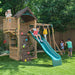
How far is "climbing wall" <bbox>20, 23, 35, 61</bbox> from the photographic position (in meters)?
11.0

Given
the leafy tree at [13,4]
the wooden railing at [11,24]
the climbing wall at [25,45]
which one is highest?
the leafy tree at [13,4]

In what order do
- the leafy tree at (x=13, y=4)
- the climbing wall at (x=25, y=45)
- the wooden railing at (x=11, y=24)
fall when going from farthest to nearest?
the leafy tree at (x=13, y=4)
the climbing wall at (x=25, y=45)
the wooden railing at (x=11, y=24)

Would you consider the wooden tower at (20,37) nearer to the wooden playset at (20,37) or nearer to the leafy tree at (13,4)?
the wooden playset at (20,37)

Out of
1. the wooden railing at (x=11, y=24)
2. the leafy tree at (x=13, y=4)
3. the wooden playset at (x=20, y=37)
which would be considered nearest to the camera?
the wooden railing at (x=11, y=24)

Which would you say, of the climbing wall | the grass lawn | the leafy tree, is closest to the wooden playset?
the climbing wall

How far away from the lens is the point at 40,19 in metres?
16.1

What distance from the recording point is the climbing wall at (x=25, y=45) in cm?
1099

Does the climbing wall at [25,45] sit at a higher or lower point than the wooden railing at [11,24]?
lower

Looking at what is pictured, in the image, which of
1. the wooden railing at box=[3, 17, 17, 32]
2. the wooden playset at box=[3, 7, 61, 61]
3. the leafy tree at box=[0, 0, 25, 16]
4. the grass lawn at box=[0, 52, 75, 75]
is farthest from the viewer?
the leafy tree at box=[0, 0, 25, 16]

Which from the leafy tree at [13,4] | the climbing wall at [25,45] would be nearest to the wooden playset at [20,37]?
the climbing wall at [25,45]

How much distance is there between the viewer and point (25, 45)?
440 inches

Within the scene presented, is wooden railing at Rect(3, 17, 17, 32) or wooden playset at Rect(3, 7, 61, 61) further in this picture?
wooden playset at Rect(3, 7, 61, 61)

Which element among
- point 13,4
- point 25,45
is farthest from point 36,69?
point 13,4

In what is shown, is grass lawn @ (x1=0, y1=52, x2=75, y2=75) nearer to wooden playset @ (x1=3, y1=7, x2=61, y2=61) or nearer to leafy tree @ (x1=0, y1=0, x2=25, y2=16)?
wooden playset @ (x1=3, y1=7, x2=61, y2=61)
